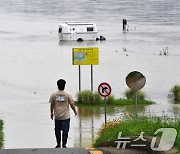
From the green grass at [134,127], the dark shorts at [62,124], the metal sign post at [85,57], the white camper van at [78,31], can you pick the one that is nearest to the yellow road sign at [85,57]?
the metal sign post at [85,57]

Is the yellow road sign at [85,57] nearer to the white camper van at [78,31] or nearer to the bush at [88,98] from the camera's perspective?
the bush at [88,98]

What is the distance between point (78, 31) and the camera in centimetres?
6831

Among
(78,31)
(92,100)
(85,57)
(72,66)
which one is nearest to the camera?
(92,100)

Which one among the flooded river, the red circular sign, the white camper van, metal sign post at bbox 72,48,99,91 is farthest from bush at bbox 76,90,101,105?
Answer: the white camper van

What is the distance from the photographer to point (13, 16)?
101 metres

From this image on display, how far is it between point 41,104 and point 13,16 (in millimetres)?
77020

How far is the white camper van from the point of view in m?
67.6

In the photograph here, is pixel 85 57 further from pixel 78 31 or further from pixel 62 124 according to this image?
pixel 78 31

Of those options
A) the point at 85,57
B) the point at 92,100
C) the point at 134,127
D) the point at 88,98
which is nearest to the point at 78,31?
the point at 85,57

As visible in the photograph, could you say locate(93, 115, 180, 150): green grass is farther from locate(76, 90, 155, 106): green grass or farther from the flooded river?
locate(76, 90, 155, 106): green grass

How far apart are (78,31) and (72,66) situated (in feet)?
80.2

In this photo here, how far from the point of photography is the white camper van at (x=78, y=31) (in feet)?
222

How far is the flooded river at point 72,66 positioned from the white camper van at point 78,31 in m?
1.64

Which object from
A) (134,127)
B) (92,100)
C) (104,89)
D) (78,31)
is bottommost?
(92,100)
